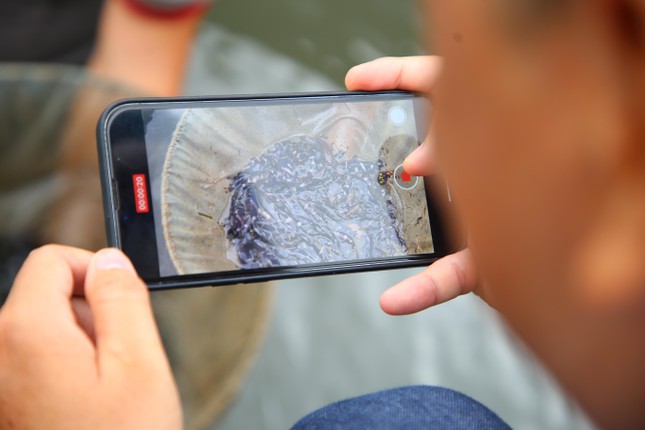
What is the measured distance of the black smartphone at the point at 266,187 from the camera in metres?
0.44

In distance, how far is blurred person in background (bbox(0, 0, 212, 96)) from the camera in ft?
2.19

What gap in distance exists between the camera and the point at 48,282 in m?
0.34

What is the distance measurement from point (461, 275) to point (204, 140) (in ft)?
0.66

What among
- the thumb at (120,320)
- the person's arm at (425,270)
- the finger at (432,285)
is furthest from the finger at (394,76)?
the thumb at (120,320)

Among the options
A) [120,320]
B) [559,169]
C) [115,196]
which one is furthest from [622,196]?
[115,196]

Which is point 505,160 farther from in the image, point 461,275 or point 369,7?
point 369,7

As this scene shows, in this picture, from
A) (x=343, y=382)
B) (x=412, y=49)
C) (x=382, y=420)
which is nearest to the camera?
(x=382, y=420)

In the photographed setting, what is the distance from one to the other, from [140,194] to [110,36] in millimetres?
313

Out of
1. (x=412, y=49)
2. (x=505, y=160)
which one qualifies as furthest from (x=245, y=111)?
(x=412, y=49)

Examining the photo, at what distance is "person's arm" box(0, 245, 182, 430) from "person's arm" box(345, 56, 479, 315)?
19 cm

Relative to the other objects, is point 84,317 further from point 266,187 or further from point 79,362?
point 266,187

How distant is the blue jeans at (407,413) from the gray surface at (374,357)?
27 cm

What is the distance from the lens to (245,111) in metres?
0.47

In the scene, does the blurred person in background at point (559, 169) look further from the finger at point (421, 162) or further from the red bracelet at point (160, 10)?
the red bracelet at point (160, 10)
